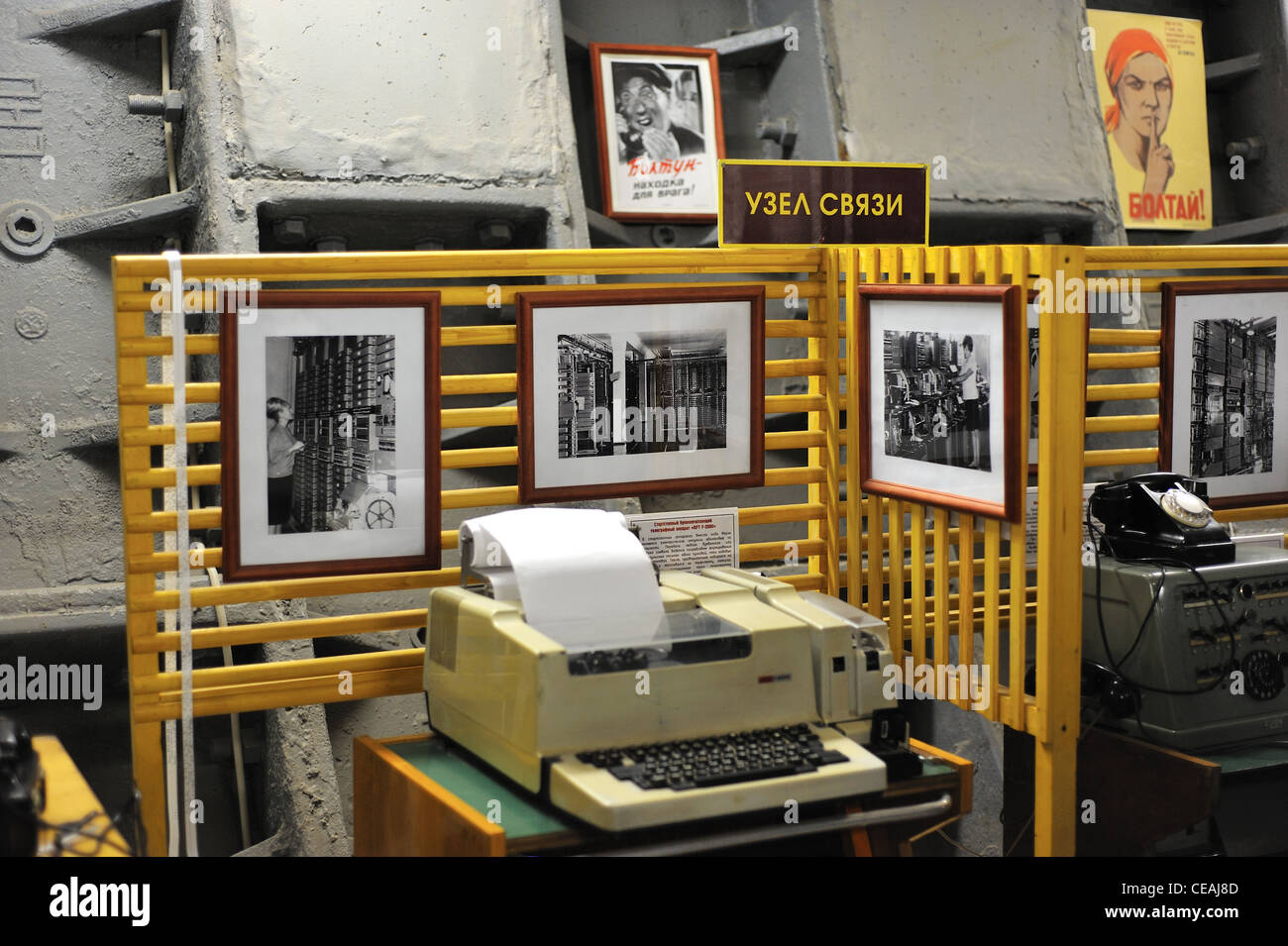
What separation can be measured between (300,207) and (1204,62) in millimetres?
4173

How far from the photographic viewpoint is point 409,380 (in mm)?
2689

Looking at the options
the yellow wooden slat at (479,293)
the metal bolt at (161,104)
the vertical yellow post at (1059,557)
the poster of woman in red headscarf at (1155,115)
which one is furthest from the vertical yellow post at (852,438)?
the poster of woman in red headscarf at (1155,115)

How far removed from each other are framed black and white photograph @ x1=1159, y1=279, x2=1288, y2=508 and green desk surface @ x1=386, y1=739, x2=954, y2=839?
1211 mm

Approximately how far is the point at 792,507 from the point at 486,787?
1.05 metres

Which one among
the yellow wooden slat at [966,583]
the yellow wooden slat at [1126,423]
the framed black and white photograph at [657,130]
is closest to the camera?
the yellow wooden slat at [966,583]

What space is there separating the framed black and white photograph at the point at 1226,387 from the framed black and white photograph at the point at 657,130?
1772 millimetres

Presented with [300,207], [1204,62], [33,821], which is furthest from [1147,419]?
[1204,62]

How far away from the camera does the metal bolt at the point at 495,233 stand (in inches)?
152

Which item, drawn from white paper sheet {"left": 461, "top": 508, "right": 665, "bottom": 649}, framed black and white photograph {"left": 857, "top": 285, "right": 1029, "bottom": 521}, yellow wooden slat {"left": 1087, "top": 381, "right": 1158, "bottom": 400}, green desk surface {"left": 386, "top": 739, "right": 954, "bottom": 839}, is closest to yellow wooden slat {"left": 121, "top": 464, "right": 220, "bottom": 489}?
white paper sheet {"left": 461, "top": 508, "right": 665, "bottom": 649}

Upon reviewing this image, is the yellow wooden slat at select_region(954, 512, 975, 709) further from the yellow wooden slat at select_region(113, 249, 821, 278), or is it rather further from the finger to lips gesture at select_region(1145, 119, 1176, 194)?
the finger to lips gesture at select_region(1145, 119, 1176, 194)

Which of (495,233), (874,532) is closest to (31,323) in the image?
(495,233)

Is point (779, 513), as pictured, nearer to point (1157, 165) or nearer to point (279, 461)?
point (279, 461)

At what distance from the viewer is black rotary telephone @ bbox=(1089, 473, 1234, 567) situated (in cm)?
279

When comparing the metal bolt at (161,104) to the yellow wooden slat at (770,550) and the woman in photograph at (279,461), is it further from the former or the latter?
the yellow wooden slat at (770,550)
